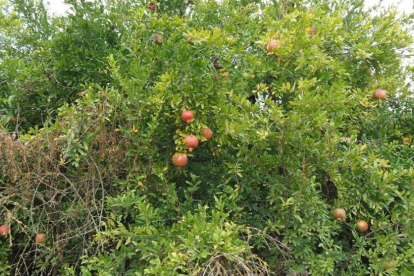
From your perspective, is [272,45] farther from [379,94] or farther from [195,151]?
[379,94]

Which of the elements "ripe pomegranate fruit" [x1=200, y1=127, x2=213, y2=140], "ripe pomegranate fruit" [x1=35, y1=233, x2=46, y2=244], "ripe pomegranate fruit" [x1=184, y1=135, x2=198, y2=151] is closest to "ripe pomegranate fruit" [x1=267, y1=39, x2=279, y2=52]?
"ripe pomegranate fruit" [x1=200, y1=127, x2=213, y2=140]

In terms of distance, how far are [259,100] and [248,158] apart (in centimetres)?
61

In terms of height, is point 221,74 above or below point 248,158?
above

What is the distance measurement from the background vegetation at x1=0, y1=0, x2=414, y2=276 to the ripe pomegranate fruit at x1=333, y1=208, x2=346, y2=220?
0.10m

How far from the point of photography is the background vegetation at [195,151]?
272 cm

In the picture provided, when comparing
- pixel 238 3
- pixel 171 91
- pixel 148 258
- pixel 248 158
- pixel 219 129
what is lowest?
pixel 148 258

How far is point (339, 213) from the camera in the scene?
3.27 meters

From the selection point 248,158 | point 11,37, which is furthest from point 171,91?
point 11,37

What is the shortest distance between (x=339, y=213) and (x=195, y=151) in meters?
1.17

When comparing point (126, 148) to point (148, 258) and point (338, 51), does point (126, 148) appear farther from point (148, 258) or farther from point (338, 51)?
point (338, 51)

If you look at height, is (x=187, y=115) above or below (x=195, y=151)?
above

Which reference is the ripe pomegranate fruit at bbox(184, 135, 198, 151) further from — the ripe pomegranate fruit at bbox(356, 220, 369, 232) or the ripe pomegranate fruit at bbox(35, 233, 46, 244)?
the ripe pomegranate fruit at bbox(356, 220, 369, 232)

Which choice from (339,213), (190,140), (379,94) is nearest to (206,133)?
(190,140)

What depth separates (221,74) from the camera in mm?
2852
